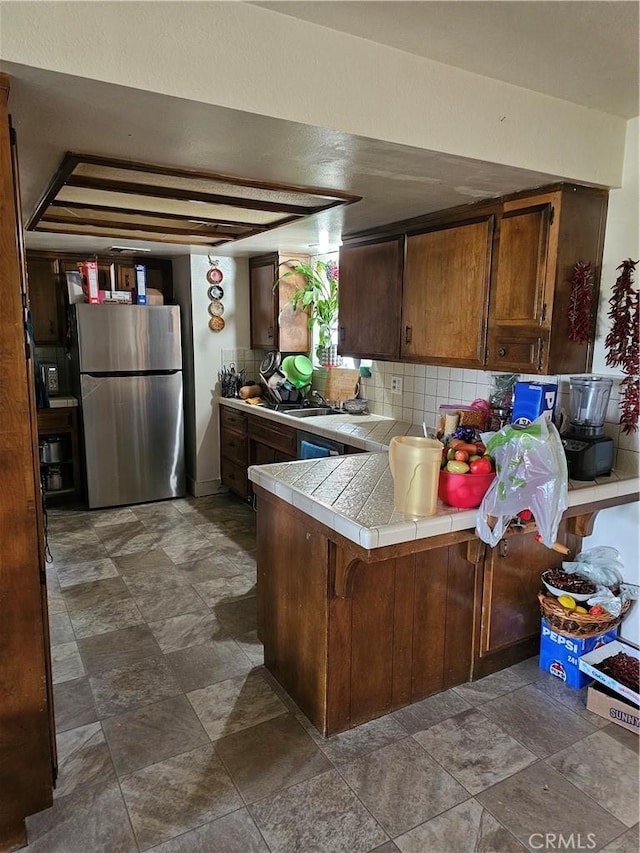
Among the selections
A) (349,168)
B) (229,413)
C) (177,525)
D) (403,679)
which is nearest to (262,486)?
(403,679)

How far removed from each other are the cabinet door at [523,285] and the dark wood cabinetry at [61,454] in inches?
137

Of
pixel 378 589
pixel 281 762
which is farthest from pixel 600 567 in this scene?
pixel 281 762

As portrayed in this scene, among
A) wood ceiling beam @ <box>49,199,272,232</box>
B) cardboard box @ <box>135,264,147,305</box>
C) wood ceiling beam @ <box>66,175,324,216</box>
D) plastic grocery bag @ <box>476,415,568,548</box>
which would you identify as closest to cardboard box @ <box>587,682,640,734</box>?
plastic grocery bag @ <box>476,415,568,548</box>

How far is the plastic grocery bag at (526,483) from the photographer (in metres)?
1.95

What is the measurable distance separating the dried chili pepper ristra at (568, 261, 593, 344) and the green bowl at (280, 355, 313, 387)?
97.1 inches

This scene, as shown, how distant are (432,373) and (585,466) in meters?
1.34

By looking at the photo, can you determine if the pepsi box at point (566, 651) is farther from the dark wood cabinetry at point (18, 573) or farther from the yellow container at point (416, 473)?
the dark wood cabinetry at point (18, 573)

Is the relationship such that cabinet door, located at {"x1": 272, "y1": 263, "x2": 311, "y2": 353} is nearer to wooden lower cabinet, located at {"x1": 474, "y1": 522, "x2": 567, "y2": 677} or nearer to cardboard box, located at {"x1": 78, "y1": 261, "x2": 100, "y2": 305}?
cardboard box, located at {"x1": 78, "y1": 261, "x2": 100, "y2": 305}

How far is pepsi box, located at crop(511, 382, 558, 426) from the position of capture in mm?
2430

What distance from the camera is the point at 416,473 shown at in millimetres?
1883

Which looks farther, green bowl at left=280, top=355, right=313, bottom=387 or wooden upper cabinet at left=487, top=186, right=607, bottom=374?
green bowl at left=280, top=355, right=313, bottom=387

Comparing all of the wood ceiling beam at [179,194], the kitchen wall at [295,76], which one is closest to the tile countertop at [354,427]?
the wood ceiling beam at [179,194]

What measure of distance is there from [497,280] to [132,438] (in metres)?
3.21

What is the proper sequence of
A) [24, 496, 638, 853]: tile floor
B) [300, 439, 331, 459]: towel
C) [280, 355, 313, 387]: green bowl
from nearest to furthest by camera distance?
[24, 496, 638, 853]: tile floor
[300, 439, 331, 459]: towel
[280, 355, 313, 387]: green bowl
